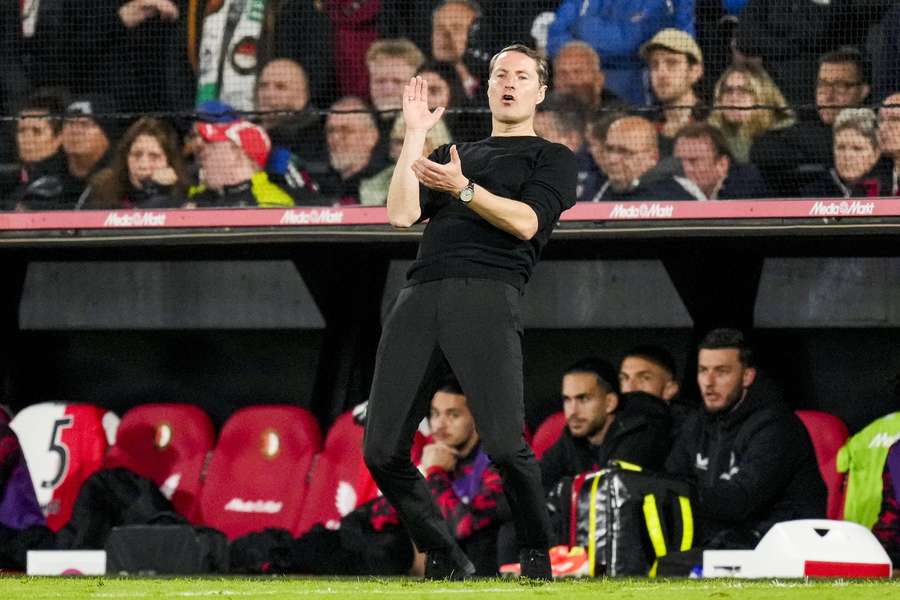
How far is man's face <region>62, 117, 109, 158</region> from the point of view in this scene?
903 cm

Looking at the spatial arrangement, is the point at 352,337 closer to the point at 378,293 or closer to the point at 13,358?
the point at 378,293

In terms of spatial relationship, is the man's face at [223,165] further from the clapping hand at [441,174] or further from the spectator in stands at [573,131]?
the clapping hand at [441,174]

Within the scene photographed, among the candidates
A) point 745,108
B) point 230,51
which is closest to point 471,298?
point 745,108

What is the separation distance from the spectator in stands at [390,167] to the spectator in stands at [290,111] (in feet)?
0.97

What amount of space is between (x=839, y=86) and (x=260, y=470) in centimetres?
361

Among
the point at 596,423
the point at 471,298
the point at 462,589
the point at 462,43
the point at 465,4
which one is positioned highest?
the point at 465,4

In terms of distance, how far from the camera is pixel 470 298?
5.29m

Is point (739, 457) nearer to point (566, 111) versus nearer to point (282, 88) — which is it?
point (566, 111)

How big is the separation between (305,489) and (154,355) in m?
1.76

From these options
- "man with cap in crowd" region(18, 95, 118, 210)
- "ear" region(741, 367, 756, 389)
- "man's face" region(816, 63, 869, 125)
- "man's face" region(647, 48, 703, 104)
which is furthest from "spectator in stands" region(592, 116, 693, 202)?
"man with cap in crowd" region(18, 95, 118, 210)

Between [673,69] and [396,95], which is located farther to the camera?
[396,95]

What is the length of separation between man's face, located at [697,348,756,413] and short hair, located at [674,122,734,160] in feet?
3.08

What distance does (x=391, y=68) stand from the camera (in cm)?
880

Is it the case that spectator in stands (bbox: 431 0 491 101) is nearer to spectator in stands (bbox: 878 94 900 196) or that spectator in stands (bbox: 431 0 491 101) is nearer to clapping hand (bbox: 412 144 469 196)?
spectator in stands (bbox: 878 94 900 196)
